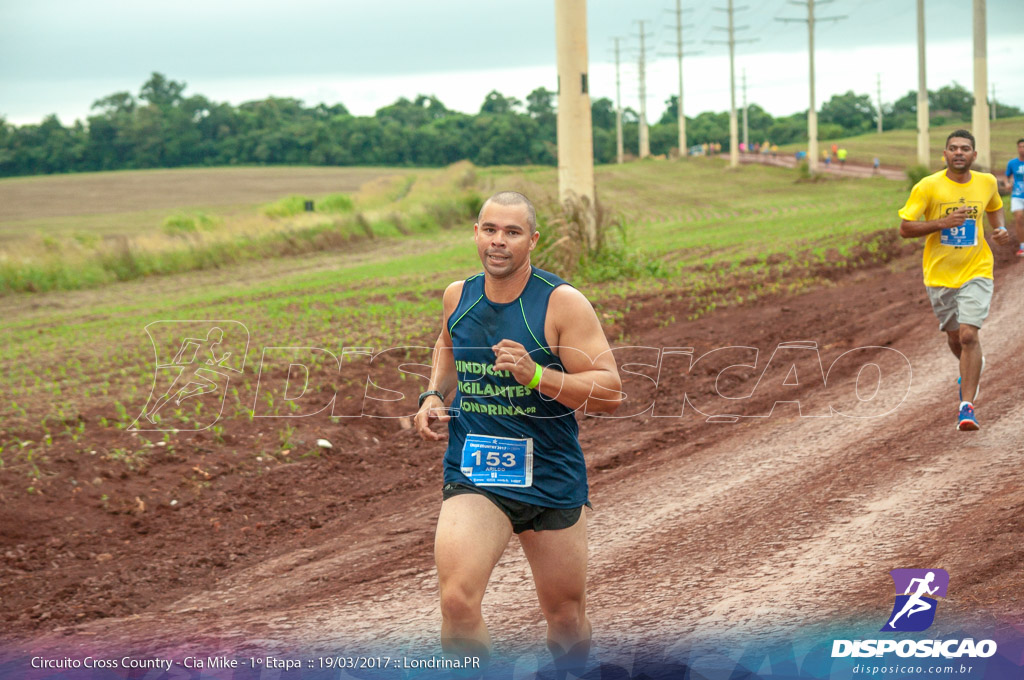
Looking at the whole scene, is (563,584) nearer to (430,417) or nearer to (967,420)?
(430,417)

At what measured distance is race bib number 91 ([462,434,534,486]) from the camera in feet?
13.3

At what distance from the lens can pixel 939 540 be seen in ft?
18.3

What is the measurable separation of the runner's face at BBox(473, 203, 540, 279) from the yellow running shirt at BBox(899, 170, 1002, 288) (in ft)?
16.0

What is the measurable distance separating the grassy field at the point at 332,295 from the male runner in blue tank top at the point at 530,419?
5089 millimetres

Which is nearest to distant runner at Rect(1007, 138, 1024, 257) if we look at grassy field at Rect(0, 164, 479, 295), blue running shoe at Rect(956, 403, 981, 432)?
blue running shoe at Rect(956, 403, 981, 432)

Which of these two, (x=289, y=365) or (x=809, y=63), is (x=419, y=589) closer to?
(x=289, y=365)

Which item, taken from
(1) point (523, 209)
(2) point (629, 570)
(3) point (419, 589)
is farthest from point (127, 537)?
(1) point (523, 209)

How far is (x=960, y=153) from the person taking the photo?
7668 millimetres

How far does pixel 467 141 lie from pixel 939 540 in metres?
113

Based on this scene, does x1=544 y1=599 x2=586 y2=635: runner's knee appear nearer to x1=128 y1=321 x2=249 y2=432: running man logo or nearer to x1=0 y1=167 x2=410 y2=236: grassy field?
x1=128 y1=321 x2=249 y2=432: running man logo

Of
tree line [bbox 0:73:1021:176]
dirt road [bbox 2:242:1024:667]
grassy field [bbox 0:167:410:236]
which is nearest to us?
dirt road [bbox 2:242:1024:667]

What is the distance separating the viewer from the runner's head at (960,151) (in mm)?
7676

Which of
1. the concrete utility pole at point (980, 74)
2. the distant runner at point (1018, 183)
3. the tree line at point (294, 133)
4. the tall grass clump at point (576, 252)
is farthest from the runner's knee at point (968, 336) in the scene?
the tree line at point (294, 133)

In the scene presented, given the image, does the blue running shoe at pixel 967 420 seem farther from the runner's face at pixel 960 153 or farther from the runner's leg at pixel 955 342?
the runner's face at pixel 960 153
